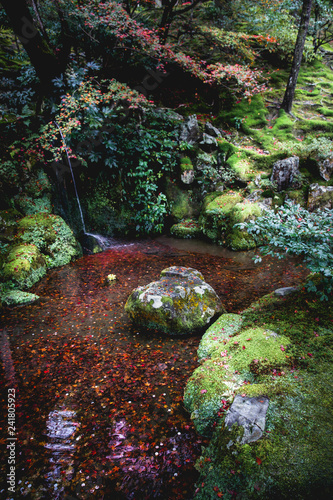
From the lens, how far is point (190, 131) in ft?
32.7

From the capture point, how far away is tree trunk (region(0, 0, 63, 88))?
650cm

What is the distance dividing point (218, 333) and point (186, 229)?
5617mm

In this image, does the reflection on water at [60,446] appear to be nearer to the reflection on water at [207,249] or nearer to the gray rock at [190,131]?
the reflection on water at [207,249]

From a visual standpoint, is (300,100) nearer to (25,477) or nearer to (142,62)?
(142,62)

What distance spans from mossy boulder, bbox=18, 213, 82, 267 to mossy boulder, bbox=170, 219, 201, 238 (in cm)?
352

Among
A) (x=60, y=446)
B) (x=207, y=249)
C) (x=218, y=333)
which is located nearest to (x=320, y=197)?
(x=207, y=249)

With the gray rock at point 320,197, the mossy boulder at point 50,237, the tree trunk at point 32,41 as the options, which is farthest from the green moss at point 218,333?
the tree trunk at point 32,41

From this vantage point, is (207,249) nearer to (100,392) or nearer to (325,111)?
(100,392)

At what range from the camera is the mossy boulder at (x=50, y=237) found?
24.2ft

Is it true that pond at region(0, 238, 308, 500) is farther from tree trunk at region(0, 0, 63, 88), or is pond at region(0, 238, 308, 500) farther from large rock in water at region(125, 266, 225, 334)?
tree trunk at region(0, 0, 63, 88)

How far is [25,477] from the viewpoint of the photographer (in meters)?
2.49

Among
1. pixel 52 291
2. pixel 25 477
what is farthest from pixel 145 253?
pixel 25 477

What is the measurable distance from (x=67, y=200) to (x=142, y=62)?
20.9 feet

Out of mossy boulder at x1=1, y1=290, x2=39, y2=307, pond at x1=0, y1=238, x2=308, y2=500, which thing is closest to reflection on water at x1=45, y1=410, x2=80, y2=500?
pond at x1=0, y1=238, x2=308, y2=500
